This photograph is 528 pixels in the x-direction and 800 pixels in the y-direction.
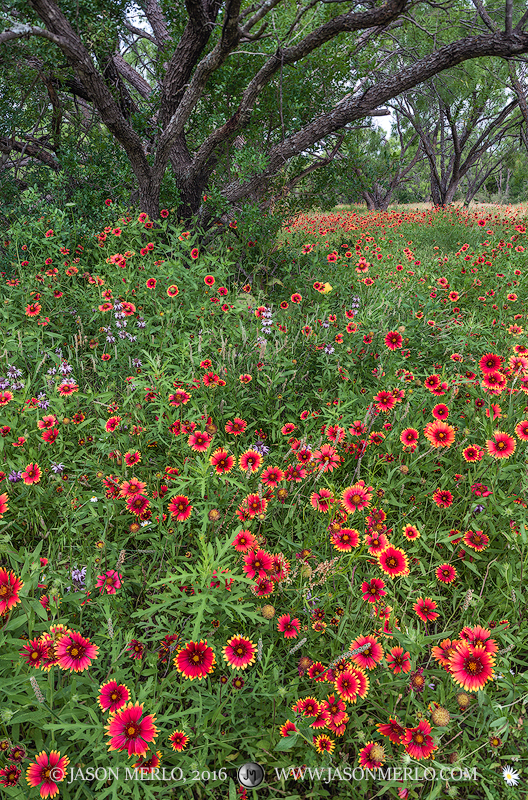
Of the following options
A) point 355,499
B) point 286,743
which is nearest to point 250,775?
point 286,743

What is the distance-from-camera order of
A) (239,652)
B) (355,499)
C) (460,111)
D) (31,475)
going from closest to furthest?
(239,652) → (355,499) → (31,475) → (460,111)

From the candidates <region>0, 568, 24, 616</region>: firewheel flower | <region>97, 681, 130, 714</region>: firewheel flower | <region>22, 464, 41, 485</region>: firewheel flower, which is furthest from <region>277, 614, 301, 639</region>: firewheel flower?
<region>22, 464, 41, 485</region>: firewheel flower

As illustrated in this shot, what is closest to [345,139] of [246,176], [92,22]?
[246,176]

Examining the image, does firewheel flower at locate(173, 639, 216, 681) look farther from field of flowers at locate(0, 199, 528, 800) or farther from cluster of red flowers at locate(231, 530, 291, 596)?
cluster of red flowers at locate(231, 530, 291, 596)

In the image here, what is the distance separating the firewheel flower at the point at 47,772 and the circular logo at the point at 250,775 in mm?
492

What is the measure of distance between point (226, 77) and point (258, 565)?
5.44 metres

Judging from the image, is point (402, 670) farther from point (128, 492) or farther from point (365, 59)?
point (365, 59)

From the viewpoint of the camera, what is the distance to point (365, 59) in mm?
5582

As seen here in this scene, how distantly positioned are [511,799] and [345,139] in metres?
6.11

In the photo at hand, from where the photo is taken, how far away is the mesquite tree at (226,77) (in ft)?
12.3

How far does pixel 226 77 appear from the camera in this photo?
4660 mm

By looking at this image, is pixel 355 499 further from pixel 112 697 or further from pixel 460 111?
pixel 460 111

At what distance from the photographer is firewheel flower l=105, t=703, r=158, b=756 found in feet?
3.32

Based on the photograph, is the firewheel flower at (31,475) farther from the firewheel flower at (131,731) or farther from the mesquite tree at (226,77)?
the mesquite tree at (226,77)
